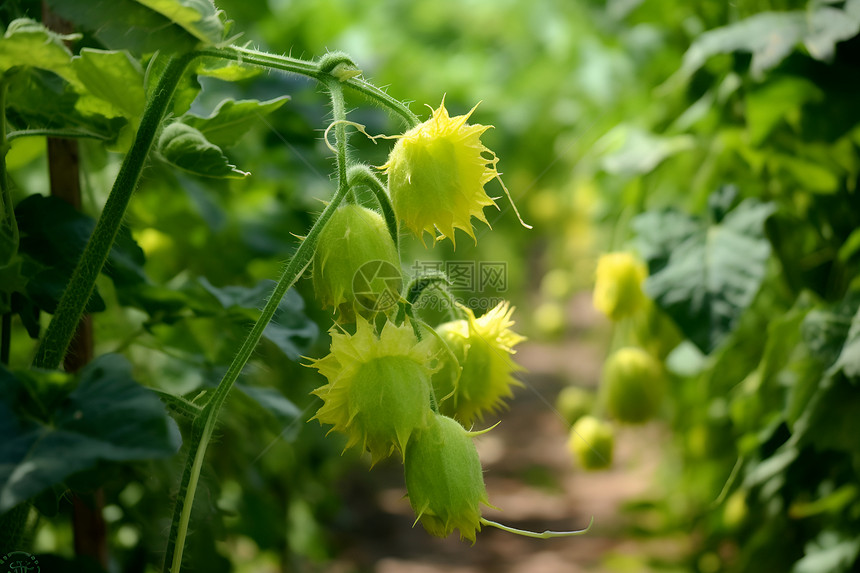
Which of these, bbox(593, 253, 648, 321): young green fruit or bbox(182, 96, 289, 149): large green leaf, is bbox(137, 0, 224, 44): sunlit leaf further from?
bbox(593, 253, 648, 321): young green fruit

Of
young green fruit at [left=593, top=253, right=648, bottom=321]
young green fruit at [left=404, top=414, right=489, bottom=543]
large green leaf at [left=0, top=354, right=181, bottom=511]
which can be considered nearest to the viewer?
large green leaf at [left=0, top=354, right=181, bottom=511]

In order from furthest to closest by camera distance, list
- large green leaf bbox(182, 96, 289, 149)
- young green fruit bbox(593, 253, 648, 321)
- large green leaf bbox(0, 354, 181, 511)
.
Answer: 1. young green fruit bbox(593, 253, 648, 321)
2. large green leaf bbox(182, 96, 289, 149)
3. large green leaf bbox(0, 354, 181, 511)

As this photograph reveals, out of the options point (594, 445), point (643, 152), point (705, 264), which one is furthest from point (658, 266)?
point (594, 445)

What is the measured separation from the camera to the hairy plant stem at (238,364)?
0.43m

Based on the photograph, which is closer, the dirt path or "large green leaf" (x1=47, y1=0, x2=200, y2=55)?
"large green leaf" (x1=47, y1=0, x2=200, y2=55)

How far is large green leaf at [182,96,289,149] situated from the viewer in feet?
1.89

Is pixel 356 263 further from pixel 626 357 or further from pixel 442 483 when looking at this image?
pixel 626 357

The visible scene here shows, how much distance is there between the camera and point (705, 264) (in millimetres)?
886

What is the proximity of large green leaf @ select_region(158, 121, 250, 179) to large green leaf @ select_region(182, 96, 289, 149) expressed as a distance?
0.24ft

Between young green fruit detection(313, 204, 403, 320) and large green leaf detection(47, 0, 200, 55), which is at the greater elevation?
large green leaf detection(47, 0, 200, 55)

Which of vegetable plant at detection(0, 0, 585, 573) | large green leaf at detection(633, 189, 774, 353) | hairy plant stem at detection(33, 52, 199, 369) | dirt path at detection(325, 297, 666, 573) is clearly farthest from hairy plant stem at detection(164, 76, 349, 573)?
dirt path at detection(325, 297, 666, 573)

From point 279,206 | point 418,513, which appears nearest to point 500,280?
point 418,513

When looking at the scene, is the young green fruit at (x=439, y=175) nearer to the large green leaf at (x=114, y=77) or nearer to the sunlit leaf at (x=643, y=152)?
the large green leaf at (x=114, y=77)

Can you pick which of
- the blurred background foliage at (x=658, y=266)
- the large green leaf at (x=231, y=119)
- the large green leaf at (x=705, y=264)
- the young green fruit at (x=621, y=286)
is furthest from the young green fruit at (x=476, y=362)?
the young green fruit at (x=621, y=286)
